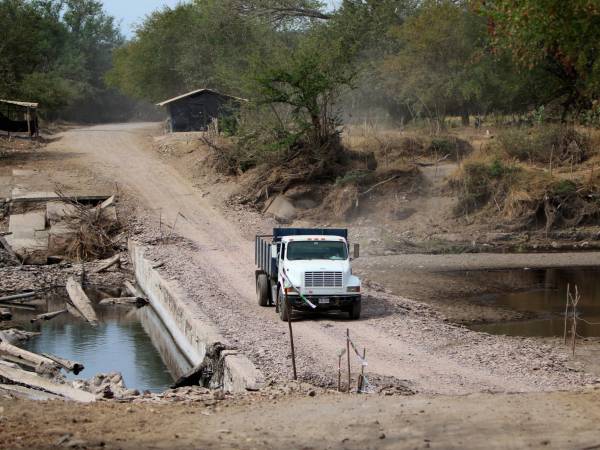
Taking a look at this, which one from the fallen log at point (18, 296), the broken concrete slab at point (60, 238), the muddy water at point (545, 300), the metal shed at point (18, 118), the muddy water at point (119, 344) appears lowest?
the muddy water at point (119, 344)

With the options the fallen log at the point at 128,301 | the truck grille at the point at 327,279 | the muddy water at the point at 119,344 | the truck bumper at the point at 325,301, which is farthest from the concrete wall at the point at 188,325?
the truck grille at the point at 327,279

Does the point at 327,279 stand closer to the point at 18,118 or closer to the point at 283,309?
the point at 283,309

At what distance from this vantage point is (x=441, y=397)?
16.3 m

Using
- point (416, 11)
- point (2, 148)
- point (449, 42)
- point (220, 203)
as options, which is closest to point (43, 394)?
point (220, 203)

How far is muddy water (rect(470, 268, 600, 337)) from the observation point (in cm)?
2712

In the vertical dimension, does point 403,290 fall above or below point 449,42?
below

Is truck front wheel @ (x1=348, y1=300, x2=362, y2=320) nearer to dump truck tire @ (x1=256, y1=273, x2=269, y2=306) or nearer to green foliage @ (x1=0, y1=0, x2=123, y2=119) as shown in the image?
dump truck tire @ (x1=256, y1=273, x2=269, y2=306)

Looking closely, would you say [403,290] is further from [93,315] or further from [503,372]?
[503,372]

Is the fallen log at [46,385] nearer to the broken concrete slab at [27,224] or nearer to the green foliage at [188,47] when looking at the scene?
the broken concrete slab at [27,224]

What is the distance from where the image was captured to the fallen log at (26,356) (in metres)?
23.6

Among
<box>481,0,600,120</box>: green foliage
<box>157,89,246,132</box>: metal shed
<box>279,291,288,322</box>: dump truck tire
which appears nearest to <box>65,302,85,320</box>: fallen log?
<box>279,291,288,322</box>: dump truck tire

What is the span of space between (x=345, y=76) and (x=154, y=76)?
37.9 meters

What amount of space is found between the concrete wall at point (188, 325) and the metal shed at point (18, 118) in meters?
25.2

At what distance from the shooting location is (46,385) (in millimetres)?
19078
